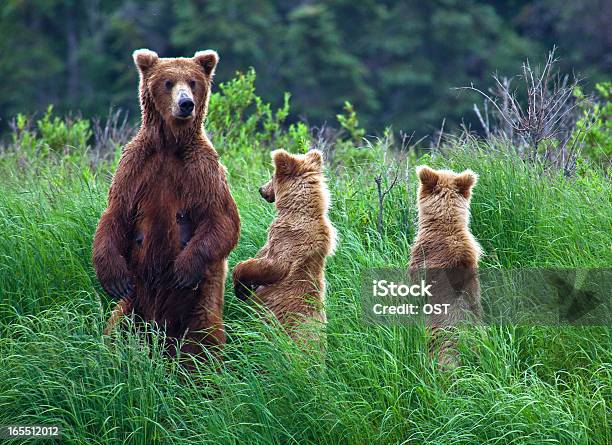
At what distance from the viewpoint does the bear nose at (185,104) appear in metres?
4.87

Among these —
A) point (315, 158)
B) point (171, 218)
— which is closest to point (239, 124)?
point (315, 158)

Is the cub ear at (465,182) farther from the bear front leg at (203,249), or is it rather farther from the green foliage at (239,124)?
the green foliage at (239,124)

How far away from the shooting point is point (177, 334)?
16.7ft

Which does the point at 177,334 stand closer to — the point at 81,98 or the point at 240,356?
the point at 240,356

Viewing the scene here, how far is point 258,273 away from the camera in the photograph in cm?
505

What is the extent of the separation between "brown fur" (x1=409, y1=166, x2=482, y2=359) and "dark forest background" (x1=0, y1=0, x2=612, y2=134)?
18.2 meters

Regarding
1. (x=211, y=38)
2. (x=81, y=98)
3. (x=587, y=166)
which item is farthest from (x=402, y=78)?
(x=587, y=166)

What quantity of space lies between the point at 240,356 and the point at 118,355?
0.55 m

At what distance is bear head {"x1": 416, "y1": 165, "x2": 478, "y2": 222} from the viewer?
17.0ft

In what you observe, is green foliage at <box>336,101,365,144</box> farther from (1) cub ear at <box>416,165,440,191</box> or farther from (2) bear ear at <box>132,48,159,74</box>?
(2) bear ear at <box>132,48,159,74</box>

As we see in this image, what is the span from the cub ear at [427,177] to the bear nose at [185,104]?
1.10 m

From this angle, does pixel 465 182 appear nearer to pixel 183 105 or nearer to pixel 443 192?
pixel 443 192

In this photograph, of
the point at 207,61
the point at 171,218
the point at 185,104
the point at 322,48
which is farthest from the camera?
the point at 322,48

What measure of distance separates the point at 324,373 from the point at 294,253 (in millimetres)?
621
